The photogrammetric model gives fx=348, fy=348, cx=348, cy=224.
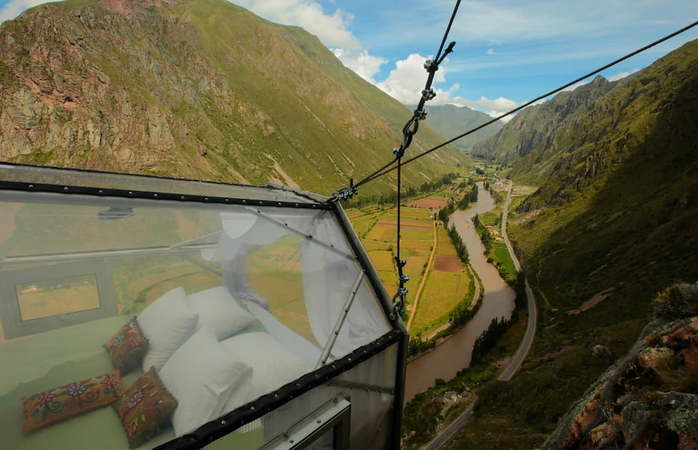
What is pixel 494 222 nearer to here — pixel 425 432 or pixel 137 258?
pixel 425 432

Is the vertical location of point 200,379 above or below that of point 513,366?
above

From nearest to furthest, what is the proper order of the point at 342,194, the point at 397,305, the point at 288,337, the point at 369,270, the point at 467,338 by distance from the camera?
the point at 288,337 < the point at 397,305 < the point at 369,270 < the point at 342,194 < the point at 467,338

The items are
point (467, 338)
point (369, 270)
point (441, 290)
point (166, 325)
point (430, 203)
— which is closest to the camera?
point (166, 325)

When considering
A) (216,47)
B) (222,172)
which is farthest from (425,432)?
(216,47)

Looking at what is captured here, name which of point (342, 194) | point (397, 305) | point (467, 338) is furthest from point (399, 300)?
point (467, 338)

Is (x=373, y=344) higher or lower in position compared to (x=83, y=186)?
lower

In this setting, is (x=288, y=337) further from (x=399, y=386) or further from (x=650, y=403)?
(x=650, y=403)

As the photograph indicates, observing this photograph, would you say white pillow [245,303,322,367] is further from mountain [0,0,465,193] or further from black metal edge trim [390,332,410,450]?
mountain [0,0,465,193]
